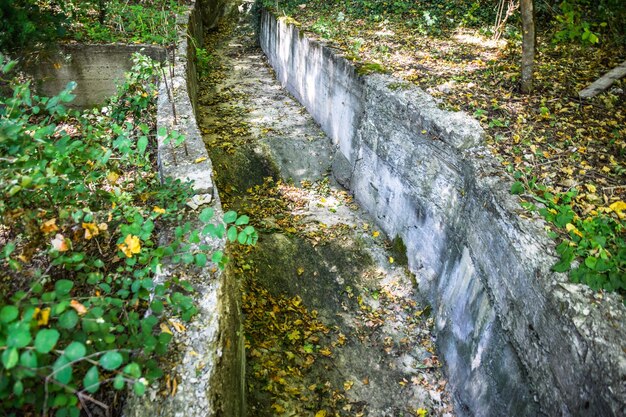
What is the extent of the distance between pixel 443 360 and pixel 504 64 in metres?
4.73

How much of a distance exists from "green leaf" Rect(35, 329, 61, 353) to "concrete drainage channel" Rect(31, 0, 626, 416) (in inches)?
34.6

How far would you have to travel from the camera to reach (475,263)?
165 inches

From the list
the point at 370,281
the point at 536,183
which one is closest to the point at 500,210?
the point at 536,183

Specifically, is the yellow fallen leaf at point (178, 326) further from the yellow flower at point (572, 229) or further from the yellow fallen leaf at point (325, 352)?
the yellow flower at point (572, 229)

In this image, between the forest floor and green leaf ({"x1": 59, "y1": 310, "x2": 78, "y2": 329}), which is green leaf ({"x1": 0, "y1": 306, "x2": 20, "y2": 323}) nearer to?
green leaf ({"x1": 59, "y1": 310, "x2": 78, "y2": 329})

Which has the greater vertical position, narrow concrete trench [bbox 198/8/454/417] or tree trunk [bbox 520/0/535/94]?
tree trunk [bbox 520/0/535/94]

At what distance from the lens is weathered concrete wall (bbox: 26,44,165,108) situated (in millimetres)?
7090

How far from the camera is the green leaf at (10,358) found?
1.41 meters

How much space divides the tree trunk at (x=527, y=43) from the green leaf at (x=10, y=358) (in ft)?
19.9

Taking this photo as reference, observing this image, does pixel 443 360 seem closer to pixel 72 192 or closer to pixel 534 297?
pixel 534 297

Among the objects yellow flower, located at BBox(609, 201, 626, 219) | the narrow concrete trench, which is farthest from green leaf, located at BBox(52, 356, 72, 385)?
yellow flower, located at BBox(609, 201, 626, 219)

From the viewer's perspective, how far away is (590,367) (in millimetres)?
2609

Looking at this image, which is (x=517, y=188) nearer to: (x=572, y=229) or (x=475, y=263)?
(x=572, y=229)

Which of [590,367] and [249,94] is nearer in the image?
[590,367]
